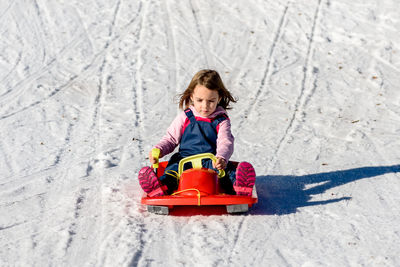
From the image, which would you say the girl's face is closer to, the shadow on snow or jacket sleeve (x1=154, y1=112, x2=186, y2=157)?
jacket sleeve (x1=154, y1=112, x2=186, y2=157)

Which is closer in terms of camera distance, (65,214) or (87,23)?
(65,214)

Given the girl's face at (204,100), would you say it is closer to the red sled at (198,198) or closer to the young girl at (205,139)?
the young girl at (205,139)

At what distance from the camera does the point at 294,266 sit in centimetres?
309

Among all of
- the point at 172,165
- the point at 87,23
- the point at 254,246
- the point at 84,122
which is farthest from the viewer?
the point at 87,23

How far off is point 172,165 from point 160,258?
3.22 ft

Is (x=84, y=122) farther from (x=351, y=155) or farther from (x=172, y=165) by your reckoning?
(x=351, y=155)

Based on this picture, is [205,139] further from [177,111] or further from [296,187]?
[177,111]

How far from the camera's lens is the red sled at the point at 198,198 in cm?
359

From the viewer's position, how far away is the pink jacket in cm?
383

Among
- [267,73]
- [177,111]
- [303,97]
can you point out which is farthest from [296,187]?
[267,73]

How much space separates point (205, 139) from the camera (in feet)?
13.1

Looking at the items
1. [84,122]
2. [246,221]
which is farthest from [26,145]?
[246,221]

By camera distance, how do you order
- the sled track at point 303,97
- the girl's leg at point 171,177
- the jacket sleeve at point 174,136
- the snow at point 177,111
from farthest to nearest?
the sled track at point 303,97
the jacket sleeve at point 174,136
the girl's leg at point 171,177
the snow at point 177,111

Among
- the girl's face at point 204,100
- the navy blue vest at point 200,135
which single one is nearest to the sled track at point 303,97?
the navy blue vest at point 200,135
